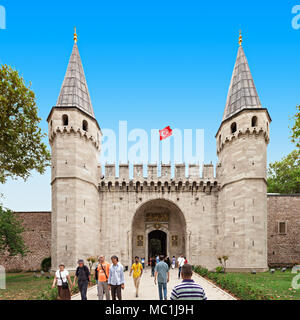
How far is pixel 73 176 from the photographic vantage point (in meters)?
24.0

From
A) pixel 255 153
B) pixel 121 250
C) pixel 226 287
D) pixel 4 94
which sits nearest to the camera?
pixel 226 287

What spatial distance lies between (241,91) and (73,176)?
15.9 m

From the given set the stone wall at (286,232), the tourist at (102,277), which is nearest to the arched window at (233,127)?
the stone wall at (286,232)

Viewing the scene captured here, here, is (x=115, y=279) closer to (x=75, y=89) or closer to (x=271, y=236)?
(x=75, y=89)

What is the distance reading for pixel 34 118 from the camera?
1966cm

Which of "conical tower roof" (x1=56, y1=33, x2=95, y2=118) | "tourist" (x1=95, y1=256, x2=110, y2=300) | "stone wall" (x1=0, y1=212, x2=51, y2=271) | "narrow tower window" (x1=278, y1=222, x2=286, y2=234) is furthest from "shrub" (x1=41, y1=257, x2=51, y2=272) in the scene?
"narrow tower window" (x1=278, y1=222, x2=286, y2=234)

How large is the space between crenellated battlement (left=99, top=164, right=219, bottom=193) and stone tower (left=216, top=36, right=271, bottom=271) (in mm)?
1356

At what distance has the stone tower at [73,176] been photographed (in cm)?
2311

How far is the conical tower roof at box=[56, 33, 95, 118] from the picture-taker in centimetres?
2603

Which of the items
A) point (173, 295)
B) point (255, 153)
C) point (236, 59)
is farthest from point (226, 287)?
point (236, 59)

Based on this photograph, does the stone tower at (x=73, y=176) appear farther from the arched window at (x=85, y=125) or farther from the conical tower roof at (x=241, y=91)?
the conical tower roof at (x=241, y=91)

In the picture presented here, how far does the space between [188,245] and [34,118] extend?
16.3 meters

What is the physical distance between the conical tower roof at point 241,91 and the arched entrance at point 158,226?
10.2m

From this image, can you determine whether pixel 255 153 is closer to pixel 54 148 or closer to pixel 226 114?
pixel 226 114
